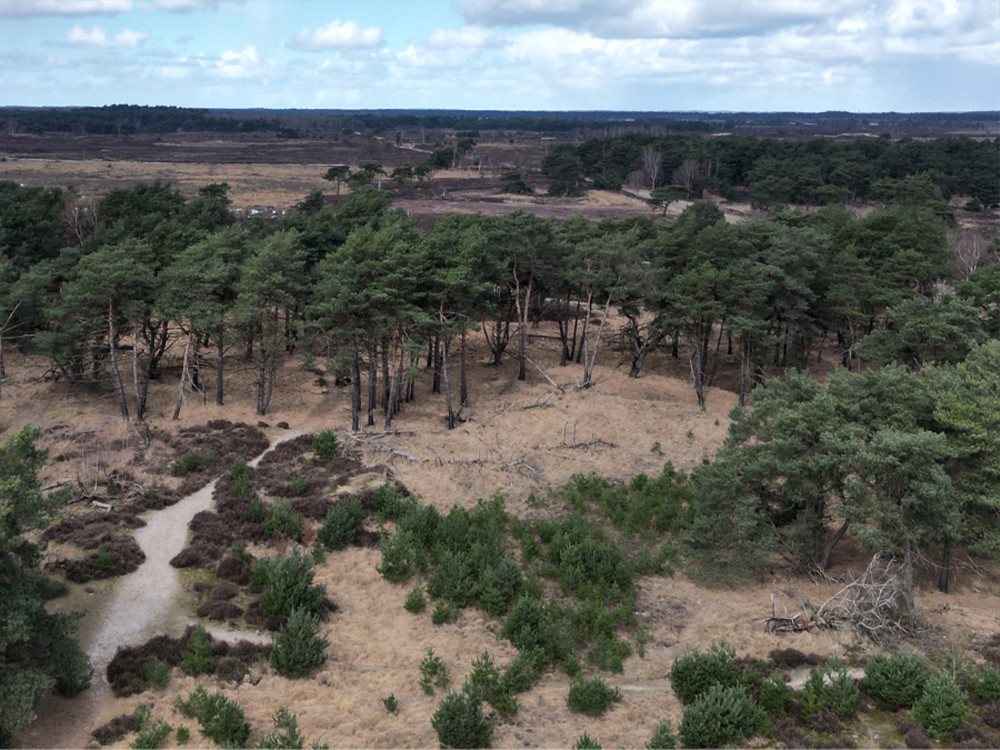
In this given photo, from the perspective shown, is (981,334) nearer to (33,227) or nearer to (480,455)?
(480,455)

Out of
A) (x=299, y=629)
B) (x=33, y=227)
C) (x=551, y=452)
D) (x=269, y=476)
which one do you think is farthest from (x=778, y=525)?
(x=33, y=227)

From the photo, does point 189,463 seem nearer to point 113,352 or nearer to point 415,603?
point 113,352

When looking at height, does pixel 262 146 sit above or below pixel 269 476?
above

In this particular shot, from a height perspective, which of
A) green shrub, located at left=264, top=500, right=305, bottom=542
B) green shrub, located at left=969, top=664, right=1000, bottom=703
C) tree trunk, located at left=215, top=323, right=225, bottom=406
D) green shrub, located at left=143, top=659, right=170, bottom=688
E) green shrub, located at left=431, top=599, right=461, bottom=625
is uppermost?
tree trunk, located at left=215, top=323, right=225, bottom=406

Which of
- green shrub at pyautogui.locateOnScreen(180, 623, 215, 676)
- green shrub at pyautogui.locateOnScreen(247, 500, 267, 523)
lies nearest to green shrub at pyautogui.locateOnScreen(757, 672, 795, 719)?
green shrub at pyautogui.locateOnScreen(180, 623, 215, 676)

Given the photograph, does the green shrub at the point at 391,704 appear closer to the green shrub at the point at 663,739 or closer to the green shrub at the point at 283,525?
the green shrub at the point at 663,739

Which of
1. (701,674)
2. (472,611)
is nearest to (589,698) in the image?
(701,674)

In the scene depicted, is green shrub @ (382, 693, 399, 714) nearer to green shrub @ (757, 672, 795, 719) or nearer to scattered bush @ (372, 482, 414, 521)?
green shrub @ (757, 672, 795, 719)
